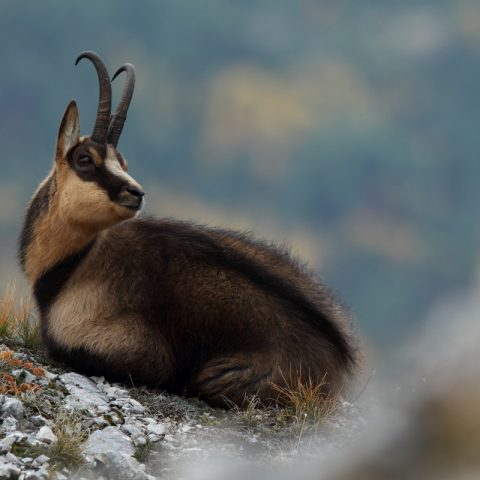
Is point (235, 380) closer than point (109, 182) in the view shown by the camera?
No

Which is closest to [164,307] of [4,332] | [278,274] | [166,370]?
[166,370]

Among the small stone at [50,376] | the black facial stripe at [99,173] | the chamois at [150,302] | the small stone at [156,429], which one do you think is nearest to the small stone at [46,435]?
the small stone at [156,429]

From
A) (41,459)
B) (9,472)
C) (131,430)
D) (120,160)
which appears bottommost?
(9,472)

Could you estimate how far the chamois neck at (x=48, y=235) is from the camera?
37.6 feet

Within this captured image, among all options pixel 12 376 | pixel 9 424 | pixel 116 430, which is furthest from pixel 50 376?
pixel 9 424

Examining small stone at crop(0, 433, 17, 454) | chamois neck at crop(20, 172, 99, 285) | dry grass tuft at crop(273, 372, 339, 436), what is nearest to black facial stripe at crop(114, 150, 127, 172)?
chamois neck at crop(20, 172, 99, 285)

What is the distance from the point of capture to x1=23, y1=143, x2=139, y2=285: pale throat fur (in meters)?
11.0

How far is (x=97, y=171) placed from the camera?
11109mm

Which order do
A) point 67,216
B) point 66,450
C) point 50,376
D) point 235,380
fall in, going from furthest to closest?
point 67,216 < point 235,380 < point 50,376 < point 66,450

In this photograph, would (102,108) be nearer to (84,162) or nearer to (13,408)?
(84,162)

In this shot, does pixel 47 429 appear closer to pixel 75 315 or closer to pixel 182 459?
pixel 182 459

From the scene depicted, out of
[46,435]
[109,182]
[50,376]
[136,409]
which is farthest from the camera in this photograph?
[109,182]

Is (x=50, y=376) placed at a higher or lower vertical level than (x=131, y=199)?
lower

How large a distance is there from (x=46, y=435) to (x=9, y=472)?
0.94 meters
